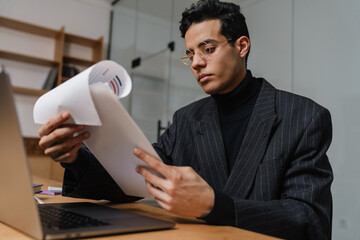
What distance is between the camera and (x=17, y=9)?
4.05 meters

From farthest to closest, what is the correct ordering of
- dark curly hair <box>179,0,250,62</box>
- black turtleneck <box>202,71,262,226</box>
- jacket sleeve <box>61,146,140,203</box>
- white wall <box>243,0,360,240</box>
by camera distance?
white wall <box>243,0,360,240</box> < dark curly hair <box>179,0,250,62</box> < black turtleneck <box>202,71,262,226</box> < jacket sleeve <box>61,146,140,203</box>

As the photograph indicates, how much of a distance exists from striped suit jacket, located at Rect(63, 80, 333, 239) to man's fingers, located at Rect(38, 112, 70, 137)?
0.60 feet

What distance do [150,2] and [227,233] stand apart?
145 inches

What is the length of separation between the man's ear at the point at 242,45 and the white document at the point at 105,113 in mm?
762

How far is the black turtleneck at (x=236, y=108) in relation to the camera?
128 cm

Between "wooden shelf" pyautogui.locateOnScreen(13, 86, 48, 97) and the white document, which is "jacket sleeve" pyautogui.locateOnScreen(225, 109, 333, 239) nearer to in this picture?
the white document

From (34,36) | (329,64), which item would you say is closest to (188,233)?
(329,64)

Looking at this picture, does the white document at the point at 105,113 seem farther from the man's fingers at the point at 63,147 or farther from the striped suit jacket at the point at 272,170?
the striped suit jacket at the point at 272,170

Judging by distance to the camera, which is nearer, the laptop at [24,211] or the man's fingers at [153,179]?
the laptop at [24,211]

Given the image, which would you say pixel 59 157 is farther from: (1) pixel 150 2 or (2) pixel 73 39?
(2) pixel 73 39

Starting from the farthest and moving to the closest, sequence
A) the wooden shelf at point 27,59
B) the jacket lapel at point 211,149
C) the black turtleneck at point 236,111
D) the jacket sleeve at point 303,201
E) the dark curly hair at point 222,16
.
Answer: the wooden shelf at point 27,59
the dark curly hair at point 222,16
the black turtleneck at point 236,111
the jacket lapel at point 211,149
the jacket sleeve at point 303,201

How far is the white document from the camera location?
62cm

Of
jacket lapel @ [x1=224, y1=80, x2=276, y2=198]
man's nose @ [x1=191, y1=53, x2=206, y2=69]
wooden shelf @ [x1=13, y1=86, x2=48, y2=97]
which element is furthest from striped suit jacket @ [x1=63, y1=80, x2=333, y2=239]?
wooden shelf @ [x1=13, y1=86, x2=48, y2=97]

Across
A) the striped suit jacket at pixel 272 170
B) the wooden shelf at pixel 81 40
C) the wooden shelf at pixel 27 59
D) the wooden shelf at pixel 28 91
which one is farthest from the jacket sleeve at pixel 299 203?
the wooden shelf at pixel 81 40
